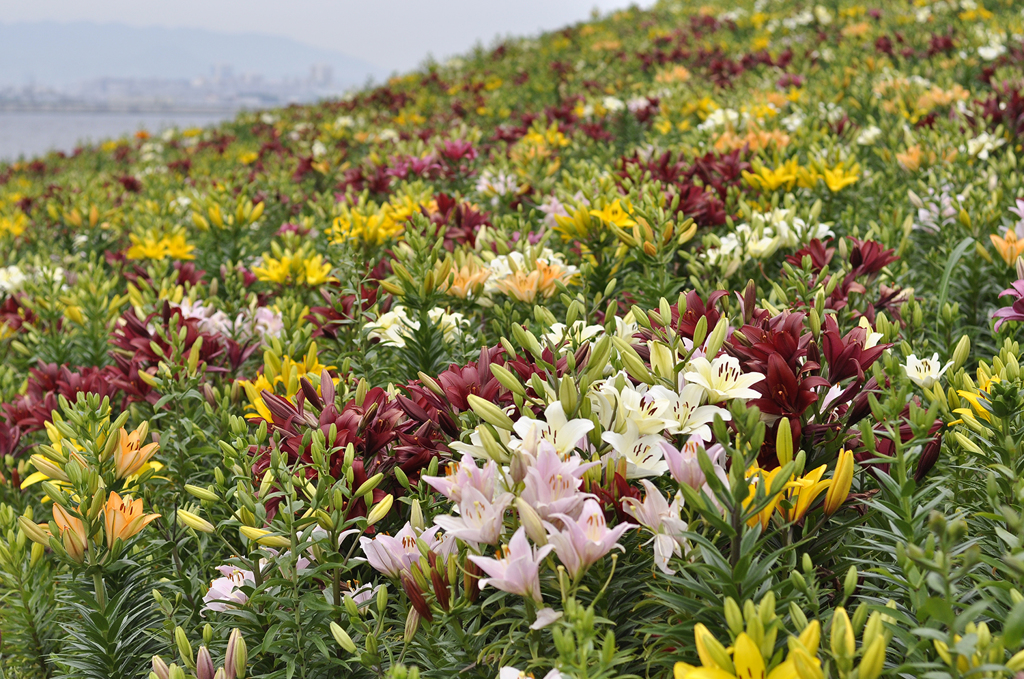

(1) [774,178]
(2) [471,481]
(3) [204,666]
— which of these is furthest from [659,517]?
(1) [774,178]

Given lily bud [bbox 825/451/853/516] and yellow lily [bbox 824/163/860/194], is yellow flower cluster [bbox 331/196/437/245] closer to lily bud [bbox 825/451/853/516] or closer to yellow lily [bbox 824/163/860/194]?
yellow lily [bbox 824/163/860/194]

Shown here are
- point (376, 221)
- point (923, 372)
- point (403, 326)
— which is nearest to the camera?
point (923, 372)

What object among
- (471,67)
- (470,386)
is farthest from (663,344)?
(471,67)

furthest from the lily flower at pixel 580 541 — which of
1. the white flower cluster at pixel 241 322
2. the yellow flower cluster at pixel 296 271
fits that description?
the yellow flower cluster at pixel 296 271

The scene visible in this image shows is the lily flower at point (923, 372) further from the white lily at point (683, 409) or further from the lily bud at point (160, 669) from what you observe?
the lily bud at point (160, 669)

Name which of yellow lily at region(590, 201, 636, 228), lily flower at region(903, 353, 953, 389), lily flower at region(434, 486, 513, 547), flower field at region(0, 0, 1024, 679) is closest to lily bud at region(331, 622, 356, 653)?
flower field at region(0, 0, 1024, 679)

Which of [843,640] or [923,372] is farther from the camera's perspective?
[923,372]

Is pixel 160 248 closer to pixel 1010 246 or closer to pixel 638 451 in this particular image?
pixel 638 451

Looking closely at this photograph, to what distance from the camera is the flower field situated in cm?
98

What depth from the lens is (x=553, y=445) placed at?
112 centimetres

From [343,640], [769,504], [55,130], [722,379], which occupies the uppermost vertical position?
[55,130]

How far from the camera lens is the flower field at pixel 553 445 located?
3.21 feet

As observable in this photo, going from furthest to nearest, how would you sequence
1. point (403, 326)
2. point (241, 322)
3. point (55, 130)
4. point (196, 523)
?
point (55, 130)
point (241, 322)
point (403, 326)
point (196, 523)

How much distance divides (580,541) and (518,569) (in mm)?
98
